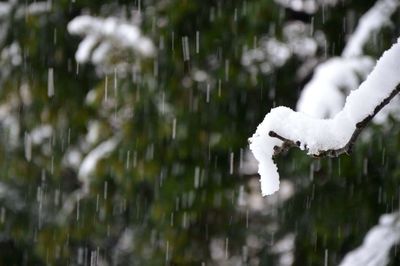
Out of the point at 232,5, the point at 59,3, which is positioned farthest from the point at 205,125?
the point at 59,3

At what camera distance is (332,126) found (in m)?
0.88

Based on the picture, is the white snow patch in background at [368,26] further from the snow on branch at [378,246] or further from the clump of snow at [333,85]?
the snow on branch at [378,246]

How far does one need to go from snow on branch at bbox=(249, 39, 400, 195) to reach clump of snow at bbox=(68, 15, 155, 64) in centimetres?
319

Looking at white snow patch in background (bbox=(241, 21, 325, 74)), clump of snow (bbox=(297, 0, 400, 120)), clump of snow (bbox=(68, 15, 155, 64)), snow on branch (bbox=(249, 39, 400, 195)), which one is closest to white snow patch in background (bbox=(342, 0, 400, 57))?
clump of snow (bbox=(297, 0, 400, 120))

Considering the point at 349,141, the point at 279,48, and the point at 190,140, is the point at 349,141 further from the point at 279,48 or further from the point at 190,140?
the point at 279,48

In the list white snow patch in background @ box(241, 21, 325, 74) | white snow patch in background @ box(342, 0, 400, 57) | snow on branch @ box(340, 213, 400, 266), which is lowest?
snow on branch @ box(340, 213, 400, 266)

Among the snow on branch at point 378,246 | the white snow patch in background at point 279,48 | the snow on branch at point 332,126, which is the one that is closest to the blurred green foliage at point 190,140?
the white snow patch in background at point 279,48

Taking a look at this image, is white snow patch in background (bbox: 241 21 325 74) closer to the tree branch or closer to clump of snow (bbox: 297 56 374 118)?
clump of snow (bbox: 297 56 374 118)

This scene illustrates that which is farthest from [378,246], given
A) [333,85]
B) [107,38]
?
[107,38]

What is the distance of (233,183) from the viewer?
160 inches

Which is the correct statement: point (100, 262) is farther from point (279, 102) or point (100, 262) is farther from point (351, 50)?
point (351, 50)

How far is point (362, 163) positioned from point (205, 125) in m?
1.04

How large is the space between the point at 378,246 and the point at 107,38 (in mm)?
2452

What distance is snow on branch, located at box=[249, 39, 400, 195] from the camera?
2.70 ft
